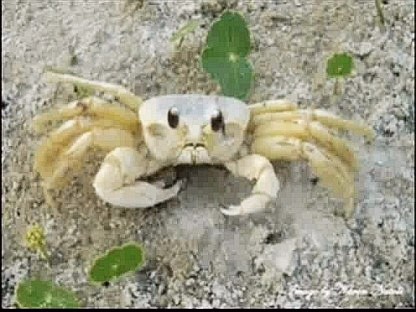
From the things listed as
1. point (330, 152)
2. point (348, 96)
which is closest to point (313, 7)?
point (348, 96)

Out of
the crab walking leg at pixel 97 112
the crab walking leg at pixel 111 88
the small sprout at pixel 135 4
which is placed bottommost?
the crab walking leg at pixel 97 112

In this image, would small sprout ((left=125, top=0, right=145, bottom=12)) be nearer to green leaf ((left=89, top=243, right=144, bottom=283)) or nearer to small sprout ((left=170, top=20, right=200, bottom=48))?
small sprout ((left=170, top=20, right=200, bottom=48))

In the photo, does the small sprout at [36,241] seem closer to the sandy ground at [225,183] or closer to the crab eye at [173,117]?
the sandy ground at [225,183]

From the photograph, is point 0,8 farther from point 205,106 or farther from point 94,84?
point 205,106

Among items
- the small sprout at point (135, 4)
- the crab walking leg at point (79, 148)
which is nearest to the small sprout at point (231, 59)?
the crab walking leg at point (79, 148)

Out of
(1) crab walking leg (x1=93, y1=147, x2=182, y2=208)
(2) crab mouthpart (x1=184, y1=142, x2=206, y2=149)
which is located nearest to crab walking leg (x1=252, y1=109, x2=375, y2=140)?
(2) crab mouthpart (x1=184, y1=142, x2=206, y2=149)

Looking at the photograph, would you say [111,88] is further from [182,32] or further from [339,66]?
[339,66]
